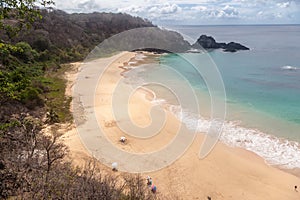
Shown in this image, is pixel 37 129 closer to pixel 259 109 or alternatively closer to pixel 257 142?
pixel 257 142

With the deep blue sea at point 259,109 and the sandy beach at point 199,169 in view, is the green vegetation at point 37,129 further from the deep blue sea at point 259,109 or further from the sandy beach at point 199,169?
the deep blue sea at point 259,109

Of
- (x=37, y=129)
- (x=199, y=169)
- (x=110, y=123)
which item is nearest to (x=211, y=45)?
(x=110, y=123)

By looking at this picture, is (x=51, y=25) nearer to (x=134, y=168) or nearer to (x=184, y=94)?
(x=184, y=94)

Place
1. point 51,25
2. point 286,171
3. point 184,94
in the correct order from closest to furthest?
1. point 286,171
2. point 184,94
3. point 51,25

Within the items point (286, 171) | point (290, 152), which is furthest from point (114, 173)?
point (290, 152)

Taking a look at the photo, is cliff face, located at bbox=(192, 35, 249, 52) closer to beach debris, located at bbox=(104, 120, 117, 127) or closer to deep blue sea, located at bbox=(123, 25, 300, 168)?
deep blue sea, located at bbox=(123, 25, 300, 168)

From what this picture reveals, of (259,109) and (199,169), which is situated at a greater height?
(199,169)

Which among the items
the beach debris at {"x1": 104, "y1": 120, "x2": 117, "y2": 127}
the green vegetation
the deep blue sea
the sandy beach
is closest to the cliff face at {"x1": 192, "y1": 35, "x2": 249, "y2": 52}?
the deep blue sea

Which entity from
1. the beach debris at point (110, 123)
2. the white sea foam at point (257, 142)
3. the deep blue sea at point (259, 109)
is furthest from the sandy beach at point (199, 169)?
the deep blue sea at point (259, 109)
